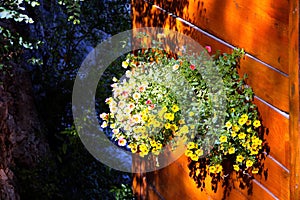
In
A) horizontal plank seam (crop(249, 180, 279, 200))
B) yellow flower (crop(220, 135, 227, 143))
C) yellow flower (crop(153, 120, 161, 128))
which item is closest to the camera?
horizontal plank seam (crop(249, 180, 279, 200))

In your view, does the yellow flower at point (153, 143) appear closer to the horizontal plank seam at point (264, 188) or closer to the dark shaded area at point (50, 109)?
the horizontal plank seam at point (264, 188)

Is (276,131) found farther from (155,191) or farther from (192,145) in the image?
(155,191)

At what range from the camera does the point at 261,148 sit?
6.92 ft

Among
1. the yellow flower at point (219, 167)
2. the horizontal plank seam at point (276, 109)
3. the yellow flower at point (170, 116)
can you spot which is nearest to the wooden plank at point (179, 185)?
the yellow flower at point (219, 167)

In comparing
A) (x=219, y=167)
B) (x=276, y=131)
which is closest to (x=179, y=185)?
(x=219, y=167)

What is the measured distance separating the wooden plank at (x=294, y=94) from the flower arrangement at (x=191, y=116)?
0.22 m

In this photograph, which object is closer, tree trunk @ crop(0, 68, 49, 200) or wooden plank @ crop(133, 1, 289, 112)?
wooden plank @ crop(133, 1, 289, 112)

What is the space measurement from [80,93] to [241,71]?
3.00 m

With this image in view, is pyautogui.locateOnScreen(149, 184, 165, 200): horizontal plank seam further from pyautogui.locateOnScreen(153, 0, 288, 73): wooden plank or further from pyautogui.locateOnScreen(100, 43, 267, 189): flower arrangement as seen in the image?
pyautogui.locateOnScreen(153, 0, 288, 73): wooden plank

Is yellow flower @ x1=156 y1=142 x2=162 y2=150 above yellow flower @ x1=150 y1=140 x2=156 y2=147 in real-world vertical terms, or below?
below

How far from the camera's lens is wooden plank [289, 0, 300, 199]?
1779 millimetres

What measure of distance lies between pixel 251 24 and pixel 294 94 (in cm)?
36

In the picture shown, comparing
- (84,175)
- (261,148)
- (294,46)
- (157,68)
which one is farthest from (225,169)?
(84,175)

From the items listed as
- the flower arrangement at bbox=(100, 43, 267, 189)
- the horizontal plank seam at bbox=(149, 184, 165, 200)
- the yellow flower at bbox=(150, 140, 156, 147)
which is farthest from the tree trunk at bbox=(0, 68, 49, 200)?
the yellow flower at bbox=(150, 140, 156, 147)
